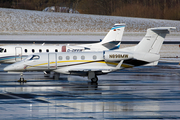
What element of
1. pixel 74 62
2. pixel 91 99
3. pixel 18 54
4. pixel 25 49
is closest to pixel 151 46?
pixel 74 62

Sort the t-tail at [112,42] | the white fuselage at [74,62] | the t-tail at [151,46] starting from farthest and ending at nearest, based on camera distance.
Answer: the t-tail at [112,42], the t-tail at [151,46], the white fuselage at [74,62]

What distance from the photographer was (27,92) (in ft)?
61.1

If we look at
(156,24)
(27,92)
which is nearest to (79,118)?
(27,92)

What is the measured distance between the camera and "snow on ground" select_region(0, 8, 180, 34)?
255 ft

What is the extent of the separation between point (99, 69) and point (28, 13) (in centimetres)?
7177

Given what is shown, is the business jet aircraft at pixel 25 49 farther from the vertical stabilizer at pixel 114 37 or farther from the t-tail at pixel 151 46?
the t-tail at pixel 151 46

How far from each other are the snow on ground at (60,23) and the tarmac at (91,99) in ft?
180

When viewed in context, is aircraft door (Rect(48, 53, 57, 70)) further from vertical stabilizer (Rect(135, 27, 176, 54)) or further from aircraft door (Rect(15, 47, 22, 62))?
aircraft door (Rect(15, 47, 22, 62))

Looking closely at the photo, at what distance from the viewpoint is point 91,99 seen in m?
16.5

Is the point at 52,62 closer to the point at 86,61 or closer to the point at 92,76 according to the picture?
the point at 86,61

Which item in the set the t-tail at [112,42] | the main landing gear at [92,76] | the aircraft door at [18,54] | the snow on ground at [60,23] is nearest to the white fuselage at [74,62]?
the main landing gear at [92,76]

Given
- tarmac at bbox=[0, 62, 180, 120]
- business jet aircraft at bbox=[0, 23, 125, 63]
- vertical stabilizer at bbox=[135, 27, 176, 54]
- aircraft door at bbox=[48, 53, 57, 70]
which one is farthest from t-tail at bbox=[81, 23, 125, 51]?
aircraft door at bbox=[48, 53, 57, 70]

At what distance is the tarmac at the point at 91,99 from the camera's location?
13422 mm

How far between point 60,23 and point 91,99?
224 ft
